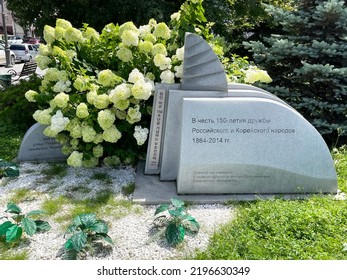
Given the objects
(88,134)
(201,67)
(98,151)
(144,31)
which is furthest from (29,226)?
(144,31)

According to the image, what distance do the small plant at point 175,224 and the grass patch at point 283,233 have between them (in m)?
0.23

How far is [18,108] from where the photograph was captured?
6.76m

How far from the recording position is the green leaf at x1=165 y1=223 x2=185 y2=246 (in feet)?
10.4

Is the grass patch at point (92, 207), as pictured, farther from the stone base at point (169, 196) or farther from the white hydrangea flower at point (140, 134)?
the white hydrangea flower at point (140, 134)

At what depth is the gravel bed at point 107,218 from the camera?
10.3 feet

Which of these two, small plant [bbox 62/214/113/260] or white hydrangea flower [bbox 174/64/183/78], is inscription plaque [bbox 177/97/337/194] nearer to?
white hydrangea flower [bbox 174/64/183/78]

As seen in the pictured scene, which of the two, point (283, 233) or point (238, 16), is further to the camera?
point (238, 16)

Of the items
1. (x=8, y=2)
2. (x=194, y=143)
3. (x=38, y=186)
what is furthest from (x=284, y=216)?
(x=8, y=2)

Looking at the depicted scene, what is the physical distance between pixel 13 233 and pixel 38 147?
7.62 ft

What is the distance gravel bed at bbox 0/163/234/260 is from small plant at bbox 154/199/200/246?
0.24ft

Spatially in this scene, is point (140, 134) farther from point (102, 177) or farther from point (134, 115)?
point (102, 177)

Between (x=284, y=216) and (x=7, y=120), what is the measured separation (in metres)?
5.64

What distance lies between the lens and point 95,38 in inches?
213

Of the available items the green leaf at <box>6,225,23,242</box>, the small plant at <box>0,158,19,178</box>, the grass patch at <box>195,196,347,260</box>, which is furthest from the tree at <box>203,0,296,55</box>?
the green leaf at <box>6,225,23,242</box>
